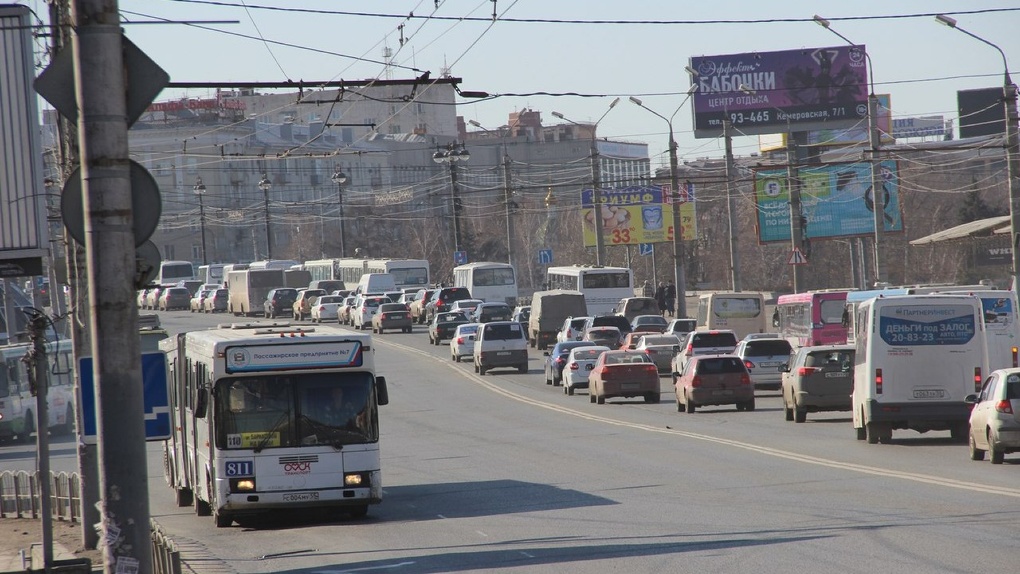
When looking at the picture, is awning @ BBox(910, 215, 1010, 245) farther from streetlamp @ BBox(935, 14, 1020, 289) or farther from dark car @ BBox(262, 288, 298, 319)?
dark car @ BBox(262, 288, 298, 319)

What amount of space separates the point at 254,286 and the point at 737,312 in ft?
124

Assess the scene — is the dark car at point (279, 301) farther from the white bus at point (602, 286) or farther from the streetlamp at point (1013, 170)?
the streetlamp at point (1013, 170)

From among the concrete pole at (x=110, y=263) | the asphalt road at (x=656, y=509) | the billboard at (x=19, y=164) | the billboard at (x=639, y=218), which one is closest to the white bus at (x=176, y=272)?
the billboard at (x=639, y=218)

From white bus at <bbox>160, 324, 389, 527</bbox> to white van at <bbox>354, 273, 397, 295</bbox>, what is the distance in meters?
60.8

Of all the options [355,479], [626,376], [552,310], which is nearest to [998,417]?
[355,479]

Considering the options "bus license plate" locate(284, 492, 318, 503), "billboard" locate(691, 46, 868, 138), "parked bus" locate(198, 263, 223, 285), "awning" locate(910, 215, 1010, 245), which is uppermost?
"billboard" locate(691, 46, 868, 138)

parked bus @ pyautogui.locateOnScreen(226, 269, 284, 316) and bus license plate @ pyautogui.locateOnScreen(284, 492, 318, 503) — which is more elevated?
parked bus @ pyautogui.locateOnScreen(226, 269, 284, 316)

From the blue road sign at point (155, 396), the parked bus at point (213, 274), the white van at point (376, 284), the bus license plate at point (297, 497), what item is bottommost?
the bus license plate at point (297, 497)

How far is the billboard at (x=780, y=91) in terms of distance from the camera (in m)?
81.9

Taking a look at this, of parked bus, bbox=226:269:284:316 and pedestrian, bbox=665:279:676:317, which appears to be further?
parked bus, bbox=226:269:284:316

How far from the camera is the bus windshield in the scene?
16328mm

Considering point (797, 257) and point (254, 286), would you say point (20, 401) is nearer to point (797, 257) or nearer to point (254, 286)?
point (797, 257)

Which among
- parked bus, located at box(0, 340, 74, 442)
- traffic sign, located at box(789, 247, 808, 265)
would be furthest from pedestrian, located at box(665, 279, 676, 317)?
parked bus, located at box(0, 340, 74, 442)

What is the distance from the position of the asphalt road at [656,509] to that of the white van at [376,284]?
48676mm
